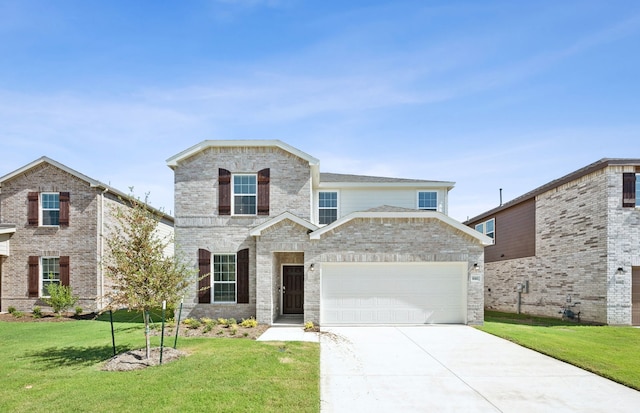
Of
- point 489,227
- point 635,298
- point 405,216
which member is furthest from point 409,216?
point 489,227

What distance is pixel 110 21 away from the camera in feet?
36.1

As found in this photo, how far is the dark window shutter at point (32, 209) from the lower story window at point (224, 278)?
936 cm

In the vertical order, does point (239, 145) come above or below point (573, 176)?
above

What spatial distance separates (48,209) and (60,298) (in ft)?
14.8

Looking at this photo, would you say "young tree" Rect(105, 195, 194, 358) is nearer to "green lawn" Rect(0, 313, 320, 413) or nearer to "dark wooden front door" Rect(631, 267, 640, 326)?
"green lawn" Rect(0, 313, 320, 413)

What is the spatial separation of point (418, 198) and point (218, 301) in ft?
33.4

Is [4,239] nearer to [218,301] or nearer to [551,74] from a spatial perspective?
[218,301]

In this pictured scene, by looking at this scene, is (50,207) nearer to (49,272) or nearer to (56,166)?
(56,166)

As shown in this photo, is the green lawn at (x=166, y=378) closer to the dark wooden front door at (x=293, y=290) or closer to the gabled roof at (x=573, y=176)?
the dark wooden front door at (x=293, y=290)

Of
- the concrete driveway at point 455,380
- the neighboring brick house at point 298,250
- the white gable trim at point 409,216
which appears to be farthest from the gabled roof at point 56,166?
the concrete driveway at point 455,380

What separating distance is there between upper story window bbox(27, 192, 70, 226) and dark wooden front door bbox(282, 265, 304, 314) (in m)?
10.6

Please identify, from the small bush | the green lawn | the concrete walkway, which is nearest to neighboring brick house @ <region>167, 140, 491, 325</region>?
the small bush

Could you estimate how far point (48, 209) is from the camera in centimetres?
1784

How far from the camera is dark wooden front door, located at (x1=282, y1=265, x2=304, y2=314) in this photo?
52.7ft
